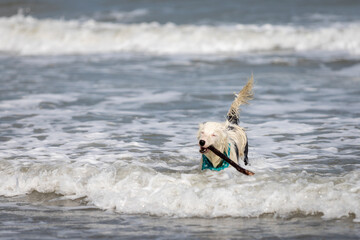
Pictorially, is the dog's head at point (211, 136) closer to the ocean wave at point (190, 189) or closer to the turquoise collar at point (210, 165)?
the turquoise collar at point (210, 165)

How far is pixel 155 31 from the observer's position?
20.1 metres

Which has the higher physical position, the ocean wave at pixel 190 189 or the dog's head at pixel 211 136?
the dog's head at pixel 211 136

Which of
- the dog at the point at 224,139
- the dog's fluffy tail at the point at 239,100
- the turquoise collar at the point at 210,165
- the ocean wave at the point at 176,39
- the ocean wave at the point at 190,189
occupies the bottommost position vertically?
the ocean wave at the point at 190,189

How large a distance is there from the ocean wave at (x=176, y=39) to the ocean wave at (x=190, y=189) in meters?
12.1

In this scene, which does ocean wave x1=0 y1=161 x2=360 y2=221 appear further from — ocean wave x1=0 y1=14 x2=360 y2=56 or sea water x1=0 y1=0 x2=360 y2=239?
ocean wave x1=0 y1=14 x2=360 y2=56

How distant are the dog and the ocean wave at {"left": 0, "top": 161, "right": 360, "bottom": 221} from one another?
5.6 inches

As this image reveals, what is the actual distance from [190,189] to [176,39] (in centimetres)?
1433

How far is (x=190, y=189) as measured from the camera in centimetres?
532

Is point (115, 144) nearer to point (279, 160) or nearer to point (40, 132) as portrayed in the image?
point (40, 132)

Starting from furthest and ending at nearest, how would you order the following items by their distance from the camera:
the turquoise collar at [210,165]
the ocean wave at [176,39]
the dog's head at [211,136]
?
the ocean wave at [176,39] < the turquoise collar at [210,165] < the dog's head at [211,136]

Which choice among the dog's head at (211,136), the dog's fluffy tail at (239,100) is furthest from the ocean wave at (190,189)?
the dog's fluffy tail at (239,100)

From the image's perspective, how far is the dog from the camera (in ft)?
18.3

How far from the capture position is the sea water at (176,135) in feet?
16.1

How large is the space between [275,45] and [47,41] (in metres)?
7.81
